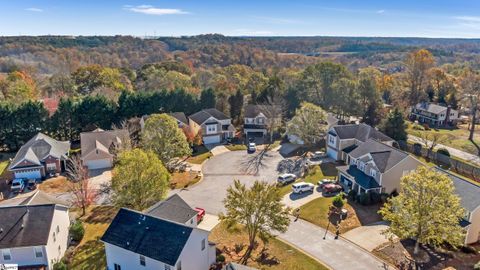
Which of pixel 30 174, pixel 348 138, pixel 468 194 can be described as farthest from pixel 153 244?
pixel 348 138

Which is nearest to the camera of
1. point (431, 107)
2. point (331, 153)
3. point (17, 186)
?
point (17, 186)

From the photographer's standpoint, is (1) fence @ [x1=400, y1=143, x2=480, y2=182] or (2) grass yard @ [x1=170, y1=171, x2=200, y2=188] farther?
(1) fence @ [x1=400, y1=143, x2=480, y2=182]

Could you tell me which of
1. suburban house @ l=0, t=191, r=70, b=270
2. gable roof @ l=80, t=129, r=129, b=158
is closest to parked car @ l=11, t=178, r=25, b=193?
gable roof @ l=80, t=129, r=129, b=158

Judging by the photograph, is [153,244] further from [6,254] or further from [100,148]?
[100,148]

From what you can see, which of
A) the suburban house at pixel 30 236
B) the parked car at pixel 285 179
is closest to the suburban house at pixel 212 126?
the parked car at pixel 285 179

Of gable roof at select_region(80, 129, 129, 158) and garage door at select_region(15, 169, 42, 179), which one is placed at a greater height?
gable roof at select_region(80, 129, 129, 158)

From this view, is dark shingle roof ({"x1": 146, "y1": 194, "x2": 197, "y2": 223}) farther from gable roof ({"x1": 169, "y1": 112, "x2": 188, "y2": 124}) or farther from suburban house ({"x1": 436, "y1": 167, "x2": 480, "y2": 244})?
gable roof ({"x1": 169, "y1": 112, "x2": 188, "y2": 124})
